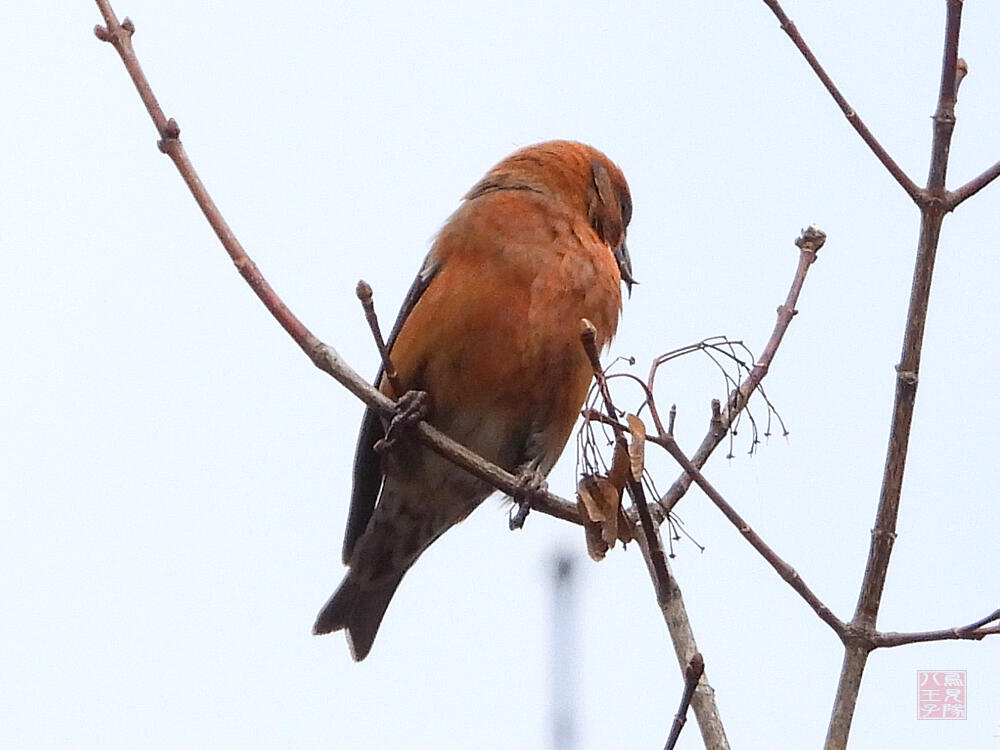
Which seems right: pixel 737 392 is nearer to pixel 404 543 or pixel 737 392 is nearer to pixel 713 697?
pixel 713 697

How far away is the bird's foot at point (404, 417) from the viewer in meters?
4.04

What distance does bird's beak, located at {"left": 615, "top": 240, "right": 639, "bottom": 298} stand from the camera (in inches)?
217

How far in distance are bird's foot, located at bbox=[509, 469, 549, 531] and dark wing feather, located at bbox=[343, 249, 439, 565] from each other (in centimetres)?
74

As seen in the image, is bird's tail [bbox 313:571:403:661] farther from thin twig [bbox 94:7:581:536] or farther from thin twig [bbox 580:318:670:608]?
thin twig [bbox 580:318:670:608]

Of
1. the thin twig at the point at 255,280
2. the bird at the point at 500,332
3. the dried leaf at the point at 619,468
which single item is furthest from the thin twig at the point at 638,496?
the bird at the point at 500,332

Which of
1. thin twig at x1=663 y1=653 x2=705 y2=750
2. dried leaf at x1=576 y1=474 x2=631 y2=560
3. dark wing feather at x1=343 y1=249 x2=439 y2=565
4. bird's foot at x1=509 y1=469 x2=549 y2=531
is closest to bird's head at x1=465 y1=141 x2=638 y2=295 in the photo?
dark wing feather at x1=343 y1=249 x2=439 y2=565

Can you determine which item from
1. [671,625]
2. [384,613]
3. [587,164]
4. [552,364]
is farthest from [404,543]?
[671,625]

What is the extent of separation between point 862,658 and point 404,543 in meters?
3.34

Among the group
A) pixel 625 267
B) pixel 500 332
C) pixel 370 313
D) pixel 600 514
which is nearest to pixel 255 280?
pixel 370 313

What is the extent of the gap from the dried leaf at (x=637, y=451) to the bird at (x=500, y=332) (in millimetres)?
1732

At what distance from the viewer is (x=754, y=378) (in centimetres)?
361

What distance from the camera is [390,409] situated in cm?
365

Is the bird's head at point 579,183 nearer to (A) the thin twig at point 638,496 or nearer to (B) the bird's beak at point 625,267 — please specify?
(B) the bird's beak at point 625,267

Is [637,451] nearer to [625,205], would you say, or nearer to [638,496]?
[638,496]
